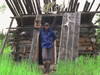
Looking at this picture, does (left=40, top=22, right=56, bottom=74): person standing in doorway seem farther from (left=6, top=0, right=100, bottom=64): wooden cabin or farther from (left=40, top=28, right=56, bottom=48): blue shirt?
(left=6, top=0, right=100, bottom=64): wooden cabin

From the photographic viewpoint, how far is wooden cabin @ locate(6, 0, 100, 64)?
16.1 ft

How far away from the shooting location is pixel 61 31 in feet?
16.9

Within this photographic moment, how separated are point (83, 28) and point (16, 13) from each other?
4540mm

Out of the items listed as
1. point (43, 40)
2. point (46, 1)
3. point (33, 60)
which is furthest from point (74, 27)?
point (33, 60)

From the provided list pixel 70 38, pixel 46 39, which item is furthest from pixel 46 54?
pixel 70 38

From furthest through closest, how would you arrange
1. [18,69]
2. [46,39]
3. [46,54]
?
[46,39]
[46,54]
[18,69]

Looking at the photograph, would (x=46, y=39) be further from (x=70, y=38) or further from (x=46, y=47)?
(x=70, y=38)

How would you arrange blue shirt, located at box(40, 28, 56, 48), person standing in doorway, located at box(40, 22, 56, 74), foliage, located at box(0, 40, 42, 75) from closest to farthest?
foliage, located at box(0, 40, 42, 75) → person standing in doorway, located at box(40, 22, 56, 74) → blue shirt, located at box(40, 28, 56, 48)

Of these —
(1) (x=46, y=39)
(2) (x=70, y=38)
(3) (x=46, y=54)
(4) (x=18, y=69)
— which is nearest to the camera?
(4) (x=18, y=69)

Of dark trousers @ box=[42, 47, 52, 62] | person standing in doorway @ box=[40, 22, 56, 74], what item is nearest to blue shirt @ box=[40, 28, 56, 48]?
person standing in doorway @ box=[40, 22, 56, 74]

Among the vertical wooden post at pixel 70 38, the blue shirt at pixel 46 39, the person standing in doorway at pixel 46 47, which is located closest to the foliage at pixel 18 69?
the person standing in doorway at pixel 46 47

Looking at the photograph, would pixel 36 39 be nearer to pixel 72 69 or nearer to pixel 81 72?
pixel 72 69

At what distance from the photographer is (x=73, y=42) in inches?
191

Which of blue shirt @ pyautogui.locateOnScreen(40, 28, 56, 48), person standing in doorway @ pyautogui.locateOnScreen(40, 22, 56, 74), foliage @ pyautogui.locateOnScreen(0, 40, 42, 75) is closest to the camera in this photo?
foliage @ pyautogui.locateOnScreen(0, 40, 42, 75)
